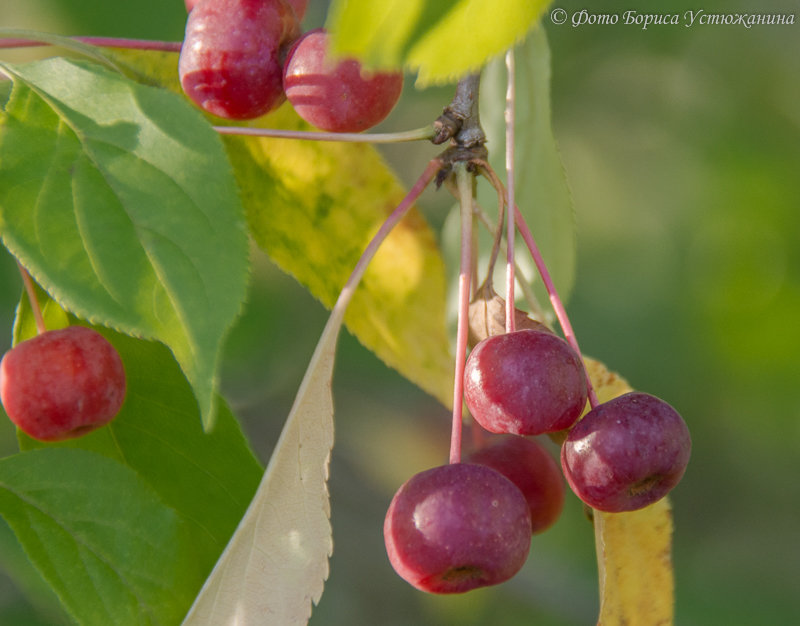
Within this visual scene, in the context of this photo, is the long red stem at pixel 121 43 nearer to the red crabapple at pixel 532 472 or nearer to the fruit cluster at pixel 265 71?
the fruit cluster at pixel 265 71

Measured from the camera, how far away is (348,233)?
3.39 feet

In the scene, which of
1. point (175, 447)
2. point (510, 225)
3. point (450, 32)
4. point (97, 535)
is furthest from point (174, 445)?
point (450, 32)

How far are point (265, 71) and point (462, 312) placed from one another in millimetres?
268

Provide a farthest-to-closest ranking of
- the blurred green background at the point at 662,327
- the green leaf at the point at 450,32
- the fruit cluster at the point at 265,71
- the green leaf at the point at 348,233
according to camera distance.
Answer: the blurred green background at the point at 662,327 < the green leaf at the point at 348,233 < the fruit cluster at the point at 265,71 < the green leaf at the point at 450,32

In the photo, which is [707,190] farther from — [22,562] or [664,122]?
[22,562]

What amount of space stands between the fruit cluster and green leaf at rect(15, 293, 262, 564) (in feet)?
0.86

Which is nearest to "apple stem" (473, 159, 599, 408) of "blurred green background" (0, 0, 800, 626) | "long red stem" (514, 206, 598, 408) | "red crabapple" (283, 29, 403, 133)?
"long red stem" (514, 206, 598, 408)

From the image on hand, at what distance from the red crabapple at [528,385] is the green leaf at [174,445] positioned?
0.28 m

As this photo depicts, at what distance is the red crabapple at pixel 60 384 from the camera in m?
0.82

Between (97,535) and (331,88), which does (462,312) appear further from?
(97,535)

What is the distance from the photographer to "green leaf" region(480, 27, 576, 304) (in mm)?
1104

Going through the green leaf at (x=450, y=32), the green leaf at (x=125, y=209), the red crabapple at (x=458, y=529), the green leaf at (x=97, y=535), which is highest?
the green leaf at (x=450, y=32)

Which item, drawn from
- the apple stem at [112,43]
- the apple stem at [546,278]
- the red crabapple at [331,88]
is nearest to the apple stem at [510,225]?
the apple stem at [546,278]

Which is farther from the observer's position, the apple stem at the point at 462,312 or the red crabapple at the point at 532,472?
the red crabapple at the point at 532,472
